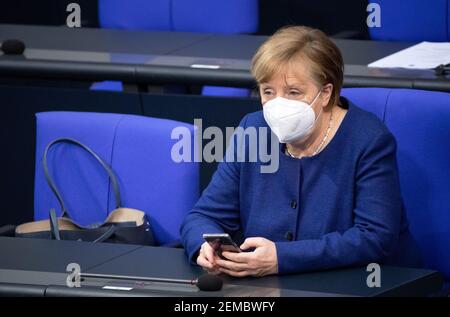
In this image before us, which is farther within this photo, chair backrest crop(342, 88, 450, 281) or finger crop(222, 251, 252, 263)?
chair backrest crop(342, 88, 450, 281)

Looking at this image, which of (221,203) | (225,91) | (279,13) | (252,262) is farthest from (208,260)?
(279,13)

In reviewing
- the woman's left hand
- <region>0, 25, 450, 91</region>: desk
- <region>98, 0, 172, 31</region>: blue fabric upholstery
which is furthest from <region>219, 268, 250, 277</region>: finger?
<region>98, 0, 172, 31</region>: blue fabric upholstery

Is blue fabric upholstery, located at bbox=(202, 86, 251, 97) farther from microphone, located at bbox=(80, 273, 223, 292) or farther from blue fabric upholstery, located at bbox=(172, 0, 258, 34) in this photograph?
microphone, located at bbox=(80, 273, 223, 292)

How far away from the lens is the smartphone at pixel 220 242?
2797 mm

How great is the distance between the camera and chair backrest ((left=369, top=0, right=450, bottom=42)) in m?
4.83

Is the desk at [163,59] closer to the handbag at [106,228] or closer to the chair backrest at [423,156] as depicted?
the chair backrest at [423,156]

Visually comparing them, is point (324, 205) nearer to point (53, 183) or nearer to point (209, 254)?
point (209, 254)

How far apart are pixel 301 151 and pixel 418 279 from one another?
54cm

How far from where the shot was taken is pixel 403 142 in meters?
3.23

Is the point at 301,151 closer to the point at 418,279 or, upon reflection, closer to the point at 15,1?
the point at 418,279

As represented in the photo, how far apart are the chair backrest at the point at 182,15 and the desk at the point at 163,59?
0.74 feet

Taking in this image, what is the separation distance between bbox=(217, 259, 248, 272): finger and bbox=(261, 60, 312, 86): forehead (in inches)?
18.7

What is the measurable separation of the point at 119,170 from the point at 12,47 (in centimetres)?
124

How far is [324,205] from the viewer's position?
→ 302cm
